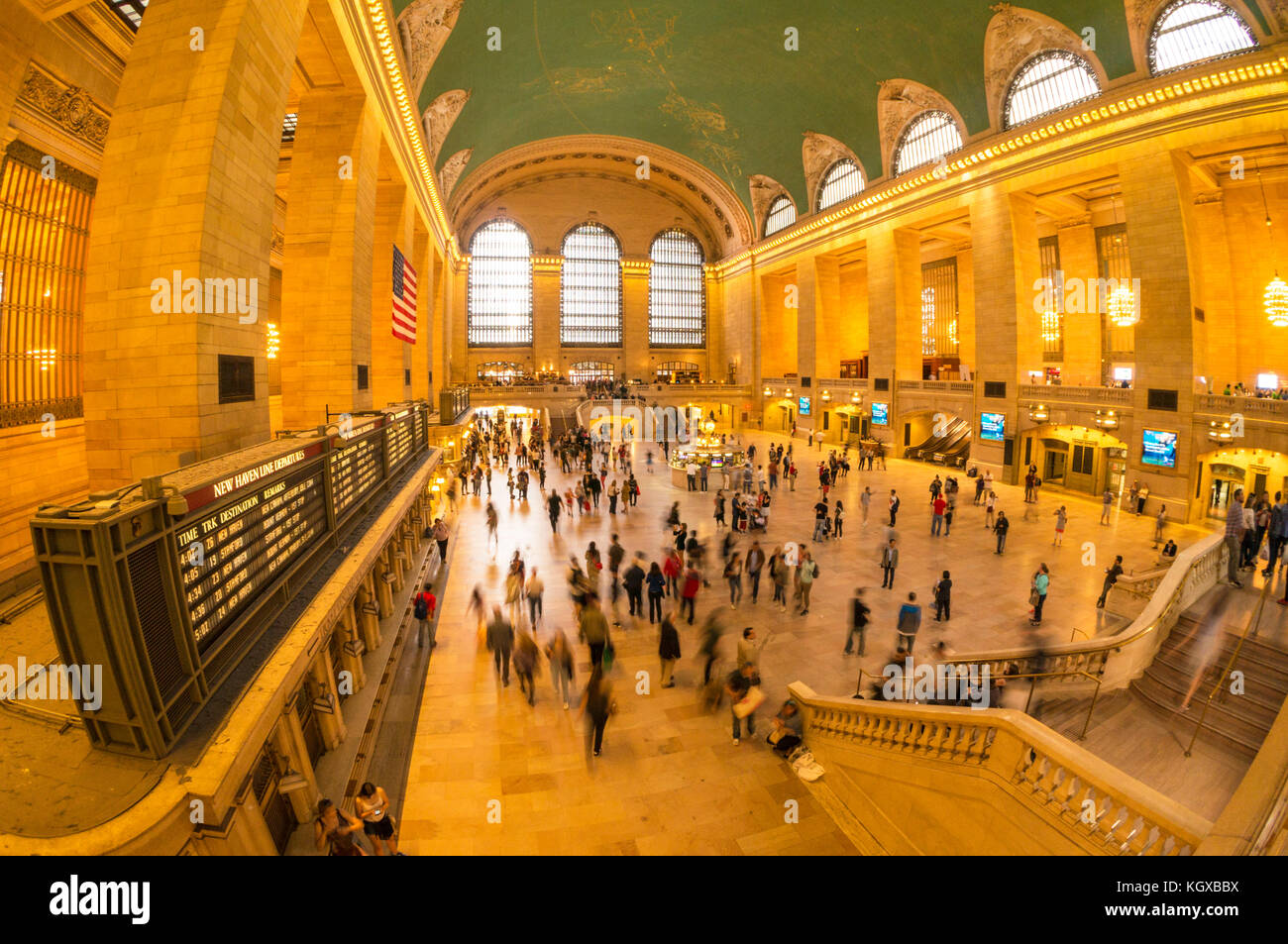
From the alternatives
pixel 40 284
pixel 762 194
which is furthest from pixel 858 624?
pixel 762 194

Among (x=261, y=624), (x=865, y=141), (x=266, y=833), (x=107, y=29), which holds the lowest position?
(x=266, y=833)

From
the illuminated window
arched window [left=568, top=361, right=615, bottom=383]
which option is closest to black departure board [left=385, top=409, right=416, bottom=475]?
the illuminated window

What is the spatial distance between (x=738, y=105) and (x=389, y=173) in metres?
19.0

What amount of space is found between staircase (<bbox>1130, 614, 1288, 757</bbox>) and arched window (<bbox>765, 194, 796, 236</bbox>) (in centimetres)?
2916

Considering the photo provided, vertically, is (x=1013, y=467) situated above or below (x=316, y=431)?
below


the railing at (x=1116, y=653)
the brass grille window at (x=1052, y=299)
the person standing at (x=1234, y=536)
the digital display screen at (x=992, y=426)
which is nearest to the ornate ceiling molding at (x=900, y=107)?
the brass grille window at (x=1052, y=299)

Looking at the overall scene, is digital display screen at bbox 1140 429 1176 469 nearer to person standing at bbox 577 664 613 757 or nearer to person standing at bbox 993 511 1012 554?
person standing at bbox 993 511 1012 554

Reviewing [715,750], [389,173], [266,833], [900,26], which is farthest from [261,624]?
[900,26]

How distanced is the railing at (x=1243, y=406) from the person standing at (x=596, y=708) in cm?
1601

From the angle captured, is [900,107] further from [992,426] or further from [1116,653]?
[1116,653]

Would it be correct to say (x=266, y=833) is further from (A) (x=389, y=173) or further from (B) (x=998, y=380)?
(B) (x=998, y=380)

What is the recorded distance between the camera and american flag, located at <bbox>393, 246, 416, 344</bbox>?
12.0 m

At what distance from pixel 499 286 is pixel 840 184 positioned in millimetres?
22804

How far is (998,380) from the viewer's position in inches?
770
